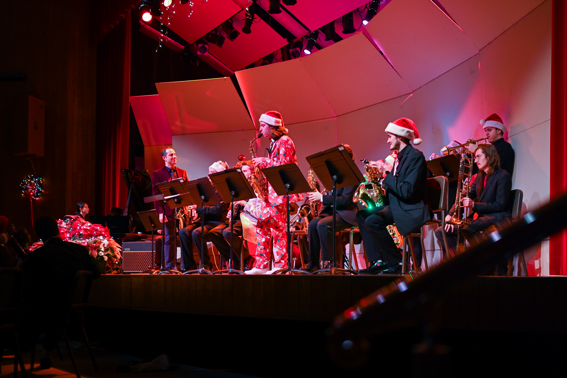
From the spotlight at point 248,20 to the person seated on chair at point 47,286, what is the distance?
599 cm

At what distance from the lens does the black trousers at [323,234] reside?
4.70 m

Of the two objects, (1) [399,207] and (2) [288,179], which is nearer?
(1) [399,207]

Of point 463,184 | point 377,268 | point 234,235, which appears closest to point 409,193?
point 377,268

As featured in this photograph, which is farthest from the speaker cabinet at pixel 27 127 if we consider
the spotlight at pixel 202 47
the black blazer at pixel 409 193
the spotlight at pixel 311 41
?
the black blazer at pixel 409 193

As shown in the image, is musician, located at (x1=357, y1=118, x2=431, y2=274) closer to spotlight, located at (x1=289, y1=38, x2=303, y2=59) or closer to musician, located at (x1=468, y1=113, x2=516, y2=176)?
musician, located at (x1=468, y1=113, x2=516, y2=176)

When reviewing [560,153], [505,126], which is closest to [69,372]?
[560,153]

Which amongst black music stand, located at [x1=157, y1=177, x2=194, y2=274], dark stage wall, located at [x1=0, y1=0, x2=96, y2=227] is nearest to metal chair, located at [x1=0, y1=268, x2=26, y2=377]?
Result: black music stand, located at [x1=157, y1=177, x2=194, y2=274]

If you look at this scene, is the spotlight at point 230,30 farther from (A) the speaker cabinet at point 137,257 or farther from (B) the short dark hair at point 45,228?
(B) the short dark hair at point 45,228

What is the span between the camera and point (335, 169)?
393 cm

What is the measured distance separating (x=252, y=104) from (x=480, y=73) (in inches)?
177

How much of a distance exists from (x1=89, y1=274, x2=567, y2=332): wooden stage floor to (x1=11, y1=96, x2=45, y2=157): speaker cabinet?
438cm

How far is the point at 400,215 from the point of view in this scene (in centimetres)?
407

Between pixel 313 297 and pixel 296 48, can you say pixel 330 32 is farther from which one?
pixel 313 297

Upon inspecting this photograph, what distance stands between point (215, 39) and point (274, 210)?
242 inches
